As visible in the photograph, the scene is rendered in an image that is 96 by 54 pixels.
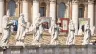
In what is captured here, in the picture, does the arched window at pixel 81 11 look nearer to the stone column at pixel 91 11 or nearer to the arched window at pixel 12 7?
the stone column at pixel 91 11

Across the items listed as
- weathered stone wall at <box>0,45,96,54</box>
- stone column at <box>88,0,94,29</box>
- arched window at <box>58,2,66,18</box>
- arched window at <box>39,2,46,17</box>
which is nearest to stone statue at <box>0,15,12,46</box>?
weathered stone wall at <box>0,45,96,54</box>

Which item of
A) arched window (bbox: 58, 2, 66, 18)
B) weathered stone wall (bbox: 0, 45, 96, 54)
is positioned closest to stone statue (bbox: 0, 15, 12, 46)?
weathered stone wall (bbox: 0, 45, 96, 54)

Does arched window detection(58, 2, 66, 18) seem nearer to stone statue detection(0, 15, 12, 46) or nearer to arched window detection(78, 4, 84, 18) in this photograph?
arched window detection(78, 4, 84, 18)

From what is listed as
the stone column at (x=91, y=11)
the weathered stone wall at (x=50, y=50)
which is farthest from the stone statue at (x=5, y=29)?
the stone column at (x=91, y=11)

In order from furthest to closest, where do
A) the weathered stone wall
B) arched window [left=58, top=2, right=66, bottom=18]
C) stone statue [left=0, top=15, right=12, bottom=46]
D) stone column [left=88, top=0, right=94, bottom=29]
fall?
1. arched window [left=58, top=2, right=66, bottom=18]
2. stone column [left=88, top=0, right=94, bottom=29]
3. the weathered stone wall
4. stone statue [left=0, top=15, right=12, bottom=46]

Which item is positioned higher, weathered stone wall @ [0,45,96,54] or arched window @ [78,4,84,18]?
arched window @ [78,4,84,18]

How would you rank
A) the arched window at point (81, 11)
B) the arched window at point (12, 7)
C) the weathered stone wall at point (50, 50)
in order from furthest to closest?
the arched window at point (81, 11), the arched window at point (12, 7), the weathered stone wall at point (50, 50)

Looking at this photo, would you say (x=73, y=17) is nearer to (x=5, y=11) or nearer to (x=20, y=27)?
(x=5, y=11)

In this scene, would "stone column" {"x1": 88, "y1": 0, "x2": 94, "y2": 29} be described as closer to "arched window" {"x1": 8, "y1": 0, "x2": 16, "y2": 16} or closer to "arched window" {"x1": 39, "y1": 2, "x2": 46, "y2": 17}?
"arched window" {"x1": 39, "y1": 2, "x2": 46, "y2": 17}

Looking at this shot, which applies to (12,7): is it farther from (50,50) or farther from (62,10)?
(50,50)

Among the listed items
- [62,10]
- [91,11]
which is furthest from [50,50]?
[62,10]

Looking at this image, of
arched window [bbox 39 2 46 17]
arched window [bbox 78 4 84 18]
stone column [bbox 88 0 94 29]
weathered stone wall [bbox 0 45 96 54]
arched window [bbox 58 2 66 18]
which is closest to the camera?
weathered stone wall [bbox 0 45 96 54]

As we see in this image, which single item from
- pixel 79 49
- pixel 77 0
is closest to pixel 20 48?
pixel 79 49

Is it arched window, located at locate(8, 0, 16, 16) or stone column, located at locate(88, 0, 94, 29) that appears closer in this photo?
stone column, located at locate(88, 0, 94, 29)
